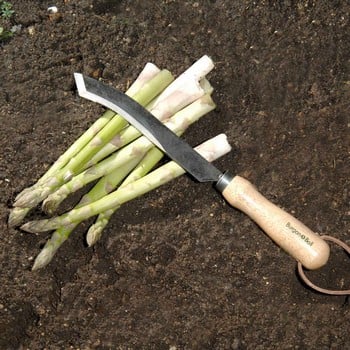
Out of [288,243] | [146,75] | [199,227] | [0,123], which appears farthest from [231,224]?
[0,123]

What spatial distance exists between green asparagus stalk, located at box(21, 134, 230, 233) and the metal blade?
62mm

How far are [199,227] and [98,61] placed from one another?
0.88 m

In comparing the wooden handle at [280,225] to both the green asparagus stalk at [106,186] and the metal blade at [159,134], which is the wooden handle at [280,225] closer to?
the metal blade at [159,134]

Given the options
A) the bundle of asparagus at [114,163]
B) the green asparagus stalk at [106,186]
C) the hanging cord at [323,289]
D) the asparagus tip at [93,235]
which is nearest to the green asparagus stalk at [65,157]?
the bundle of asparagus at [114,163]

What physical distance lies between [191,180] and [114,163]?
34 cm

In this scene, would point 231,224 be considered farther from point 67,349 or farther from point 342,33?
point 342,33

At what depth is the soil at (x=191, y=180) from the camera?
81.7 inches

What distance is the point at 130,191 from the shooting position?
6.79ft

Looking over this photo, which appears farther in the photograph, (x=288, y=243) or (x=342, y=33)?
(x=342, y=33)

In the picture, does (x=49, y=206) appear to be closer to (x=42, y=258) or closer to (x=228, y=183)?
(x=42, y=258)

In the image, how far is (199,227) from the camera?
216 cm

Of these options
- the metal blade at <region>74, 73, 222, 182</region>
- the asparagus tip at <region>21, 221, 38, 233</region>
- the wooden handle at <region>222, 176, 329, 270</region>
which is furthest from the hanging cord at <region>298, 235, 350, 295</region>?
the asparagus tip at <region>21, 221, 38, 233</region>

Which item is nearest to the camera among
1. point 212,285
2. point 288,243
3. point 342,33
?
point 288,243

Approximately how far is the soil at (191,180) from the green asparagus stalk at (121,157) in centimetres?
12
